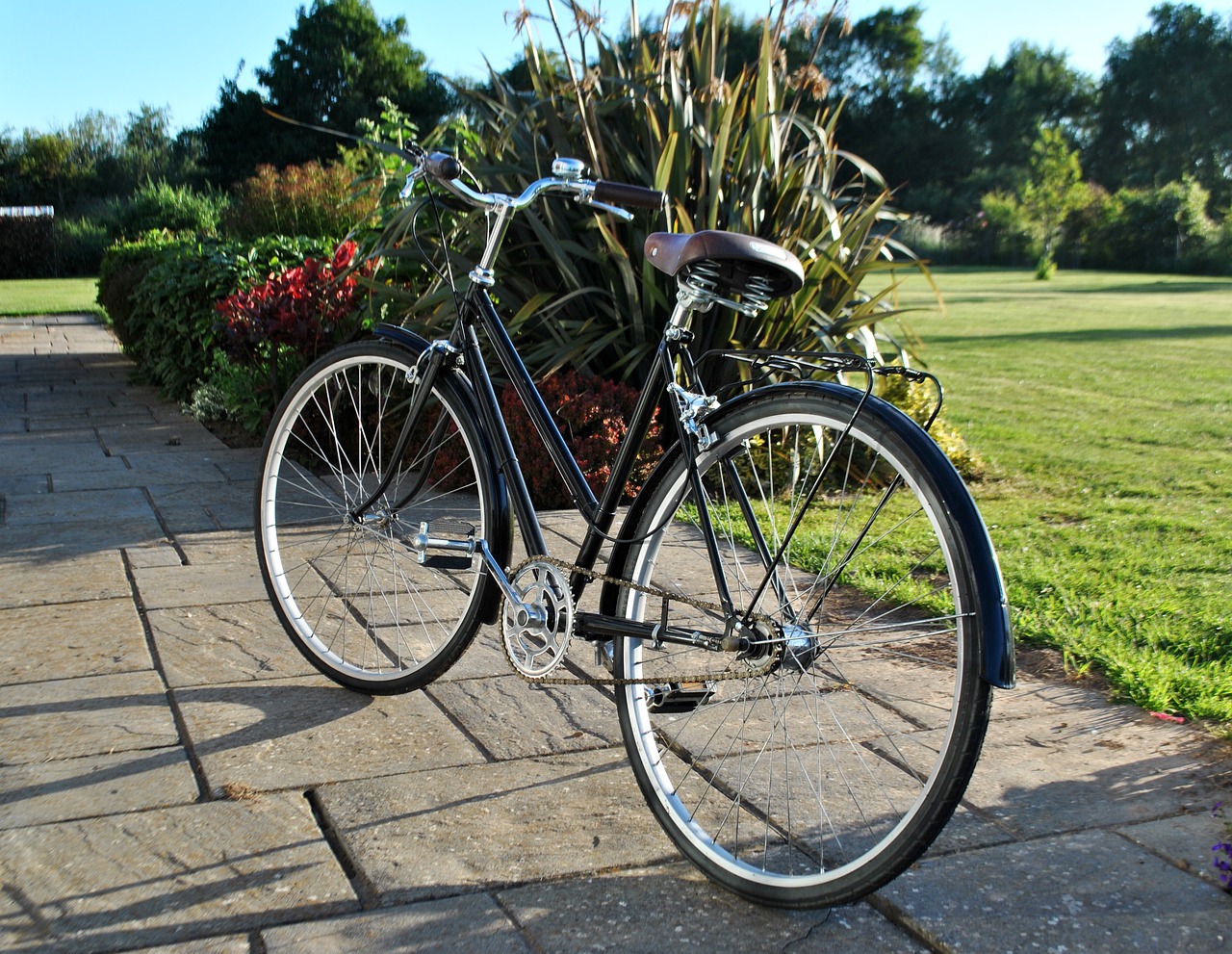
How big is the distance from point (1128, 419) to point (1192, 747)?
5515 mm

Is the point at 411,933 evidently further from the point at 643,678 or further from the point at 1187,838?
the point at 1187,838

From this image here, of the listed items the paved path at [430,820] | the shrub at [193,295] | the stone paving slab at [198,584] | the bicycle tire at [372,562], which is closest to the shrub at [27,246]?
the shrub at [193,295]

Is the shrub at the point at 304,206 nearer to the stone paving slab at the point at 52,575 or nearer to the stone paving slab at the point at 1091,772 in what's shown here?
the stone paving slab at the point at 52,575

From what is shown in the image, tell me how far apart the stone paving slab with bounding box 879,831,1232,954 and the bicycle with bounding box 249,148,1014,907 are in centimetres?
16

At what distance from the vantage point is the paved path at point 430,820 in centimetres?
215

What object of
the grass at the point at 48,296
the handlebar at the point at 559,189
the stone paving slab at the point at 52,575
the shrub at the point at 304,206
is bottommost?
the stone paving slab at the point at 52,575

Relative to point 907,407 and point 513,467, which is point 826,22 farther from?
point 513,467

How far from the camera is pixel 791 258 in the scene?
2.38m

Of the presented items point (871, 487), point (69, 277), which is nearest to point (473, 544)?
point (871, 487)

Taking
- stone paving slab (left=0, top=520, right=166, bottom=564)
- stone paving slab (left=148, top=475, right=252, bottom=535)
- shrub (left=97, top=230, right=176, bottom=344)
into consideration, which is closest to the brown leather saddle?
stone paving slab (left=0, top=520, right=166, bottom=564)

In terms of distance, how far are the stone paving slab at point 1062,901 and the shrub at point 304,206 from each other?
10.1 m

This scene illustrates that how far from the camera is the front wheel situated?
1.97 meters

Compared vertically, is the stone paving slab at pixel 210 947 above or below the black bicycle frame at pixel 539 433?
below

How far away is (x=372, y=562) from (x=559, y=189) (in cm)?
160
